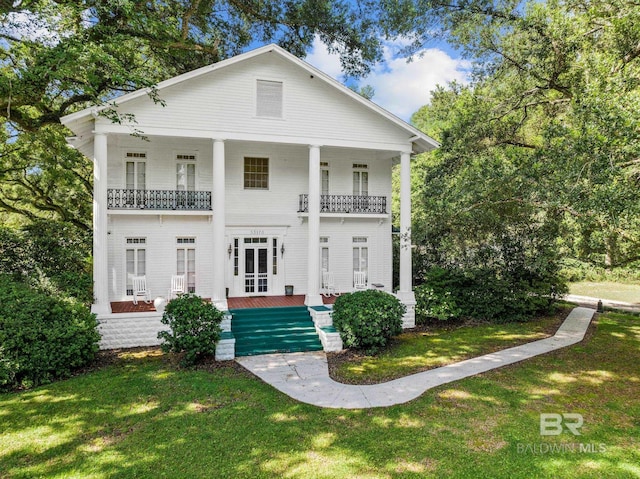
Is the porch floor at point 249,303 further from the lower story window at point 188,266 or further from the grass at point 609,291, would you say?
the grass at point 609,291

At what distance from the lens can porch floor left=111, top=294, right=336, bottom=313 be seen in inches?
488

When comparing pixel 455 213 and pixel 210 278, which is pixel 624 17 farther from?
pixel 210 278

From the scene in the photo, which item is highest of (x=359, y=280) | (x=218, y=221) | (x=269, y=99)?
(x=269, y=99)

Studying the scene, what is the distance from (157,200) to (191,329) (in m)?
5.78

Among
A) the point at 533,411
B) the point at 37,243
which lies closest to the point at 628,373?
the point at 533,411

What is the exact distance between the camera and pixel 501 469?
5.39 m

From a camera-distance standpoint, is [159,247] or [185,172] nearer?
[159,247]

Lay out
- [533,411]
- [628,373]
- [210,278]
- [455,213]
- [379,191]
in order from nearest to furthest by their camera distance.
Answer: [533,411] → [628,373] → [455,213] → [210,278] → [379,191]

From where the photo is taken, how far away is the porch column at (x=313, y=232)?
13.4 m

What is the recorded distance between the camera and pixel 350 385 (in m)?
8.64

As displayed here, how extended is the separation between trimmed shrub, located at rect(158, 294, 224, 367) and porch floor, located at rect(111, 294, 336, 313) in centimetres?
266

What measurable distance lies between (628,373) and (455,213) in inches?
228

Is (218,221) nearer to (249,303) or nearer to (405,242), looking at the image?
(249,303)

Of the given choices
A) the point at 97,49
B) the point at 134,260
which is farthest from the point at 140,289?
the point at 97,49
